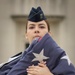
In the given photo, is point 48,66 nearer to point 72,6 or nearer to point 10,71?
point 10,71

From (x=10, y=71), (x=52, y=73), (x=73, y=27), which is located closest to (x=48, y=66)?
(x=52, y=73)

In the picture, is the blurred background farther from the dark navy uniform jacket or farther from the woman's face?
the dark navy uniform jacket

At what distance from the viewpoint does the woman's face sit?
130 centimetres

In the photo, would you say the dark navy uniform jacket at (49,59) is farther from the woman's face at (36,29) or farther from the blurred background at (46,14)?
the blurred background at (46,14)

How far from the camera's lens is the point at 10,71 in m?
1.21

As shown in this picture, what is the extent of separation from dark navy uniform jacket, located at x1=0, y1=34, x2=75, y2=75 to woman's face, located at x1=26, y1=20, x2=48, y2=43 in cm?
9

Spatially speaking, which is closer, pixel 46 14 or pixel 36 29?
pixel 36 29

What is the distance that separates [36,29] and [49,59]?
0.54 feet

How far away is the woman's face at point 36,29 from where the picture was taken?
130 centimetres

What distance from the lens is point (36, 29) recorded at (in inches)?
51.4

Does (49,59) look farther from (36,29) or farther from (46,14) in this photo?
(46,14)

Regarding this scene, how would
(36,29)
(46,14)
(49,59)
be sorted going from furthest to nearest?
(46,14)
(36,29)
(49,59)

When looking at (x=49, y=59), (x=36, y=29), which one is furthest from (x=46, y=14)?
(x=49, y=59)

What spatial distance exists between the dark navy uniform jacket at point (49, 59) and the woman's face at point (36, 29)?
9 centimetres
